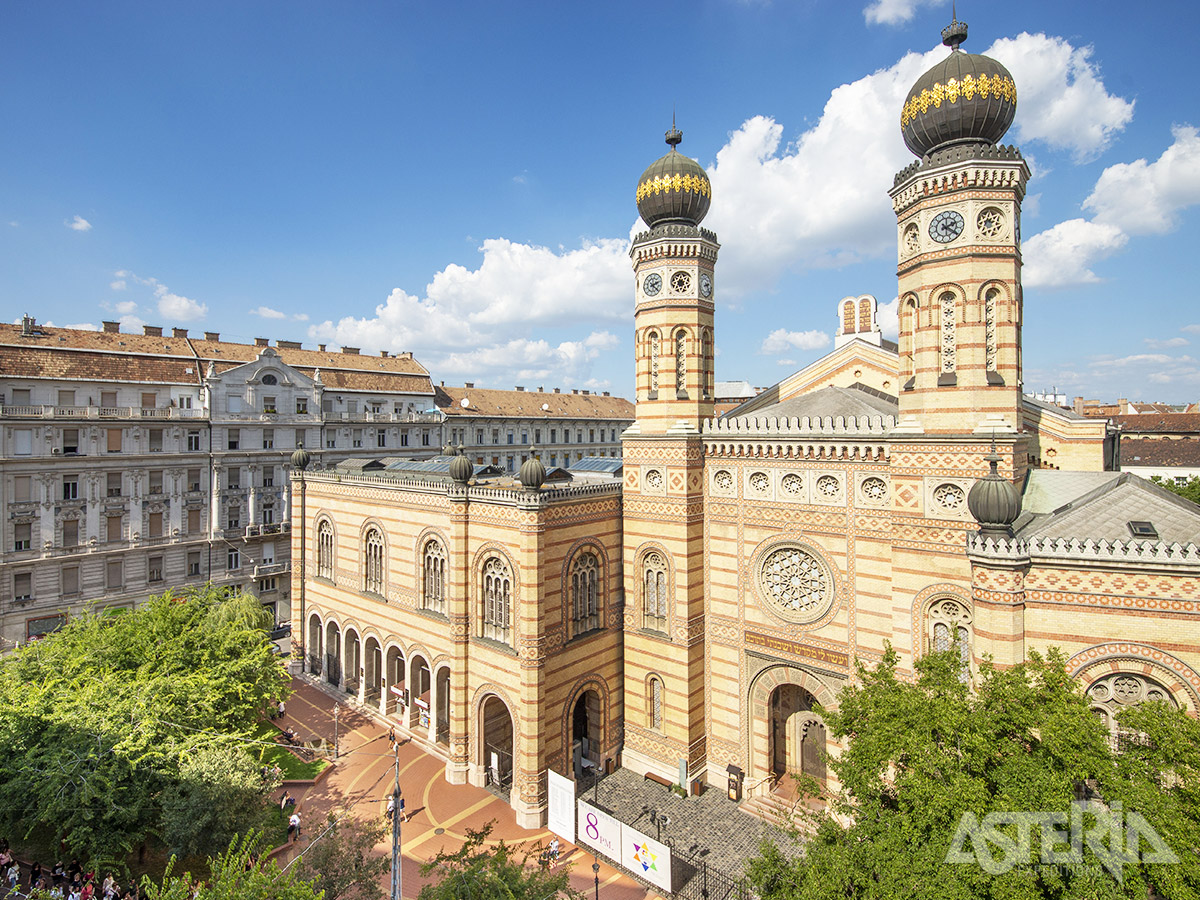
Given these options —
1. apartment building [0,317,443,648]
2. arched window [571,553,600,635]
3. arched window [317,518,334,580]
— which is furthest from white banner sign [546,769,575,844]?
apartment building [0,317,443,648]

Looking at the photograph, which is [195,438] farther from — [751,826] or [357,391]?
[751,826]

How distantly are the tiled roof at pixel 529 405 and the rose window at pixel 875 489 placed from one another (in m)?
46.2

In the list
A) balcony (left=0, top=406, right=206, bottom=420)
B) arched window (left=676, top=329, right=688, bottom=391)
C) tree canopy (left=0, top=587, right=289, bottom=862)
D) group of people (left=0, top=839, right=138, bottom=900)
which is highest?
arched window (left=676, top=329, right=688, bottom=391)

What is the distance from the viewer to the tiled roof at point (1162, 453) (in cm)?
5812

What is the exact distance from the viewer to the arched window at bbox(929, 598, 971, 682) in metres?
17.7

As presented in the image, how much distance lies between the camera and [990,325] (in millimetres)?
18281

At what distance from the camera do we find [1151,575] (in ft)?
46.8

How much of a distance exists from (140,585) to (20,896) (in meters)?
25.3

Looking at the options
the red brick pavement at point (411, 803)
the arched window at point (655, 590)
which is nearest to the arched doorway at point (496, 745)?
the red brick pavement at point (411, 803)

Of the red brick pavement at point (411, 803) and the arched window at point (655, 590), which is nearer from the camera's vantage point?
the red brick pavement at point (411, 803)

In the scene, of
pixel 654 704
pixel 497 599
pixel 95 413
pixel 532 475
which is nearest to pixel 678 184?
pixel 532 475

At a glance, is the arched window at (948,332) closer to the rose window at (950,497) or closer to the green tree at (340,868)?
the rose window at (950,497)

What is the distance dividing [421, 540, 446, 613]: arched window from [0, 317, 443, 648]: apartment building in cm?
2334

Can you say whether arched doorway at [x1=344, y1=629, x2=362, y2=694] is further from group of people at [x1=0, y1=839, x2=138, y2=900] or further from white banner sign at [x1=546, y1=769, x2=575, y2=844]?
white banner sign at [x1=546, y1=769, x2=575, y2=844]
